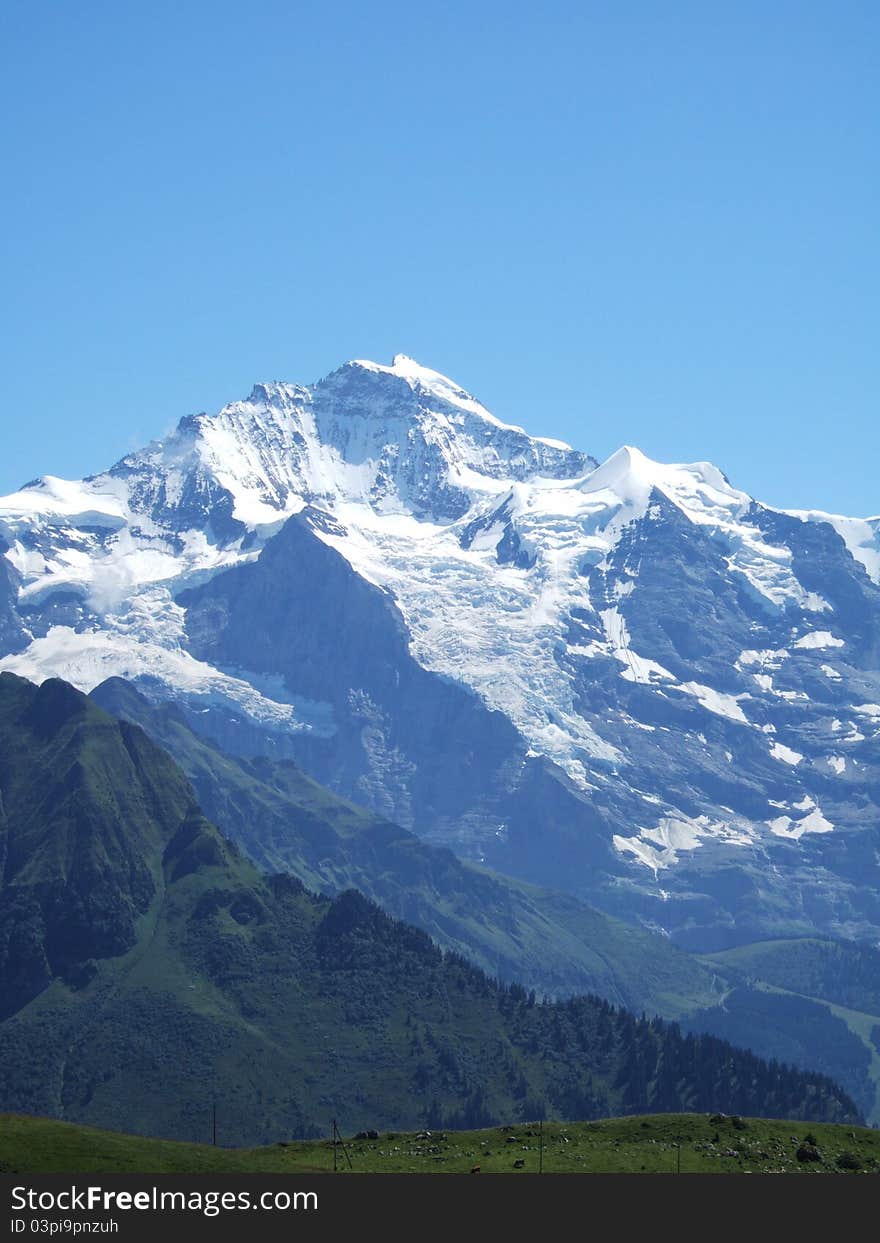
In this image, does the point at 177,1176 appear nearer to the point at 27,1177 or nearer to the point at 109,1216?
the point at 27,1177

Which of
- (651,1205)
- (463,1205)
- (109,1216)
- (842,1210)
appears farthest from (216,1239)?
(842,1210)

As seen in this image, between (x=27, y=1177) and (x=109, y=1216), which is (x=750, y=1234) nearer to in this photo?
(x=109, y=1216)

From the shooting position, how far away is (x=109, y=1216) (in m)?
156

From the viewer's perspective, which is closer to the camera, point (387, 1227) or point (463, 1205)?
point (387, 1227)

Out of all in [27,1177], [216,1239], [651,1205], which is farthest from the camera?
[27,1177]

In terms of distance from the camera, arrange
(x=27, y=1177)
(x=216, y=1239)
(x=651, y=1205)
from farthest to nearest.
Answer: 1. (x=27, y=1177)
2. (x=651, y=1205)
3. (x=216, y=1239)

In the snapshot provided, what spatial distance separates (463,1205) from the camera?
540ft

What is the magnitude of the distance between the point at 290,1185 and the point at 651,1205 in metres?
31.4

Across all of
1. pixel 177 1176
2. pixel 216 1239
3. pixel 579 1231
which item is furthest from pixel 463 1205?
A: pixel 177 1176

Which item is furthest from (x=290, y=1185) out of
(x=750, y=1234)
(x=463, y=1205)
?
(x=750, y=1234)

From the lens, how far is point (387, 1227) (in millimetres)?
154000

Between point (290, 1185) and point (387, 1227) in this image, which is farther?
point (290, 1185)

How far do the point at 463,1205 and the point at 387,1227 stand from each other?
12408 millimetres

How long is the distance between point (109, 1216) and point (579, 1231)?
38.4 meters
